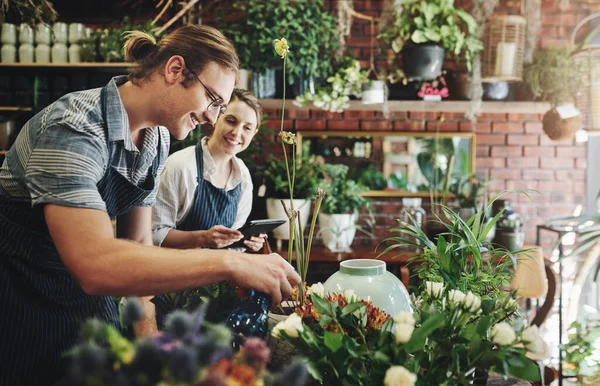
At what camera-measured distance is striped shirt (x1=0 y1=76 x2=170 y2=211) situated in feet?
3.33

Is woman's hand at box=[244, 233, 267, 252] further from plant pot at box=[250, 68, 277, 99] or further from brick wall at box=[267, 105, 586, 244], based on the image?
brick wall at box=[267, 105, 586, 244]

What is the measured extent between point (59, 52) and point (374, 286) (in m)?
3.18

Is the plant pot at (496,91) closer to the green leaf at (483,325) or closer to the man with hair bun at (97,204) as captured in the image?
the man with hair bun at (97,204)

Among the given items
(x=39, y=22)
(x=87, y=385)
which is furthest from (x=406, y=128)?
(x=87, y=385)

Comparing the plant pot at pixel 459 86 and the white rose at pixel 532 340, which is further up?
the plant pot at pixel 459 86

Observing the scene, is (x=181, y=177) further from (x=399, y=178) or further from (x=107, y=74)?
(x=399, y=178)

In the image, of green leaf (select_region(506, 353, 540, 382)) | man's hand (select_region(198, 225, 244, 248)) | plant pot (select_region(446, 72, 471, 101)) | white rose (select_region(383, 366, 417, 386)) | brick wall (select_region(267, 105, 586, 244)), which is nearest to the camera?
white rose (select_region(383, 366, 417, 386))

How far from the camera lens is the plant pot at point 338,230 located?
375 centimetres

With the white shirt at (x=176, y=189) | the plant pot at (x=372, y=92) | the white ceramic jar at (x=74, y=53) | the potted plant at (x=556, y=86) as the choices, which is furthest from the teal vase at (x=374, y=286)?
the white ceramic jar at (x=74, y=53)

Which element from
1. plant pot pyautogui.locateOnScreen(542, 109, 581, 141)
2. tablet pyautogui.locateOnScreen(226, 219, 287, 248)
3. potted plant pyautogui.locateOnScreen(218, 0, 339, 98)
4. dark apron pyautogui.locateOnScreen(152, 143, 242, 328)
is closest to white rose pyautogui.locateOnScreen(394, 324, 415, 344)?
tablet pyautogui.locateOnScreen(226, 219, 287, 248)

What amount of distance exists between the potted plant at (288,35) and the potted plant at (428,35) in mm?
437

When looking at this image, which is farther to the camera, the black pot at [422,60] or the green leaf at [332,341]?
the black pot at [422,60]

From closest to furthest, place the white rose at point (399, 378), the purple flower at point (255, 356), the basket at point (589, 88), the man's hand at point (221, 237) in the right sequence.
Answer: the purple flower at point (255, 356) → the white rose at point (399, 378) → the man's hand at point (221, 237) → the basket at point (589, 88)

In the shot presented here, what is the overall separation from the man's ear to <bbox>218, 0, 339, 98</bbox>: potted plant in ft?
7.28
